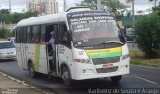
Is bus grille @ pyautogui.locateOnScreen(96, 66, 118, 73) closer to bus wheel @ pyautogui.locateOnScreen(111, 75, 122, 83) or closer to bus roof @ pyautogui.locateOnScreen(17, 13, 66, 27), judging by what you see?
bus wheel @ pyautogui.locateOnScreen(111, 75, 122, 83)

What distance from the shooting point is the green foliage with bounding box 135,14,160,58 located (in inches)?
1013

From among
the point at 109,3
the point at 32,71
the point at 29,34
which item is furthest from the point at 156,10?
the point at 109,3

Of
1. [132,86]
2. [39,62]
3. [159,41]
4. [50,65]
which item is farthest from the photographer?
[159,41]

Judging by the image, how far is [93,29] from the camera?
1488 cm

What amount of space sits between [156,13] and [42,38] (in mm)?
11023

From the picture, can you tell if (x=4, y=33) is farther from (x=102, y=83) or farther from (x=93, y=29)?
(x=93, y=29)

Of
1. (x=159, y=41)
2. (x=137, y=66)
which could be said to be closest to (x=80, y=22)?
(x=137, y=66)

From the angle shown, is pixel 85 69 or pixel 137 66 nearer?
pixel 85 69

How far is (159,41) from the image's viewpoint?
84.9ft

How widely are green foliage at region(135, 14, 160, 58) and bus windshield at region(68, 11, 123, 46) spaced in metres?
10.8

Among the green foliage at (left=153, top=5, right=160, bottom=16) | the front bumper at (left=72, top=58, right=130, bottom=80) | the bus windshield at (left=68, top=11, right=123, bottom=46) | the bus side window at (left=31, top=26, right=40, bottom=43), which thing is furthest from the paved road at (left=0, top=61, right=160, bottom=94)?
the green foliage at (left=153, top=5, right=160, bottom=16)

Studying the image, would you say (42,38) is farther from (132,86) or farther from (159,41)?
(159,41)

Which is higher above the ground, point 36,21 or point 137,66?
point 36,21

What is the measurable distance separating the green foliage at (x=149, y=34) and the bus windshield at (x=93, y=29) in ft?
35.5
